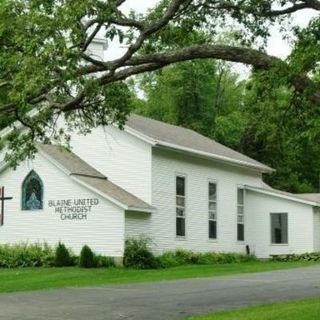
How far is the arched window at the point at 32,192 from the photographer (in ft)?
104

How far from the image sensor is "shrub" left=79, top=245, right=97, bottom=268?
1134 inches

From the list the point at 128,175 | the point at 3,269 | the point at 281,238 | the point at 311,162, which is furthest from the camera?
the point at 311,162

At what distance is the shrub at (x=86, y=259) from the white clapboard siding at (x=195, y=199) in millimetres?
3411

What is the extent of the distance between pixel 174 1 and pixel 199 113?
139 ft

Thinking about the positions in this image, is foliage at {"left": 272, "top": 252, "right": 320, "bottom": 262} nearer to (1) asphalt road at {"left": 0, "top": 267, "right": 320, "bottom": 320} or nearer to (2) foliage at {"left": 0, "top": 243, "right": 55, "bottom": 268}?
(2) foliage at {"left": 0, "top": 243, "right": 55, "bottom": 268}

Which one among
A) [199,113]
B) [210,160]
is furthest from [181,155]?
[199,113]

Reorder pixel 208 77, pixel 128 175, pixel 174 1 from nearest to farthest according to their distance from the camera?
pixel 174 1 → pixel 128 175 → pixel 208 77

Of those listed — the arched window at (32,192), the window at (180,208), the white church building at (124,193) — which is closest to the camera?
the white church building at (124,193)

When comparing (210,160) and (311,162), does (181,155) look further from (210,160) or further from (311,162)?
(311,162)

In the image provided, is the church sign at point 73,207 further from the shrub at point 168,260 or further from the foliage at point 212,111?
the foliage at point 212,111

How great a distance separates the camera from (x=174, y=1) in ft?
Result: 49.7

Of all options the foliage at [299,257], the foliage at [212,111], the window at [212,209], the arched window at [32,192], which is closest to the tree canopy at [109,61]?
the arched window at [32,192]

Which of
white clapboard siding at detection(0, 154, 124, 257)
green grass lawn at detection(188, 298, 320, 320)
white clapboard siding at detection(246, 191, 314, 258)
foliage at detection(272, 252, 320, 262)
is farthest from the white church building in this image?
green grass lawn at detection(188, 298, 320, 320)

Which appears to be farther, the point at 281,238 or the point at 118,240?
the point at 281,238
